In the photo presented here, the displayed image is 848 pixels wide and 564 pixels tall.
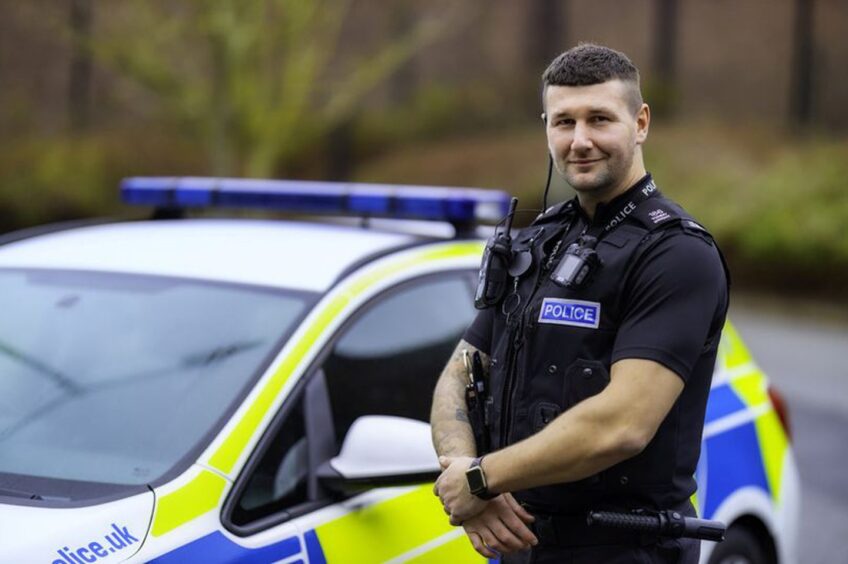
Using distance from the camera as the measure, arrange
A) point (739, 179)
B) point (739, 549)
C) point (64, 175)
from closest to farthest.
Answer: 1. point (739, 549)
2. point (739, 179)
3. point (64, 175)

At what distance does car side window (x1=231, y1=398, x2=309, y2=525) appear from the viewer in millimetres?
2422

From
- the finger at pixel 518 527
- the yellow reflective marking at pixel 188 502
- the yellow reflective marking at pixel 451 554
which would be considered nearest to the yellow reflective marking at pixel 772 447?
the yellow reflective marking at pixel 451 554

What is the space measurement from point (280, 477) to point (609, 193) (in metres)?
0.96

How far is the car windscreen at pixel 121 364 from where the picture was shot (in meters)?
2.48

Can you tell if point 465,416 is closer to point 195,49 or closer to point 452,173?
point 195,49

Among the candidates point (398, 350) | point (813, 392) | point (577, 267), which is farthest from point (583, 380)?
point (813, 392)

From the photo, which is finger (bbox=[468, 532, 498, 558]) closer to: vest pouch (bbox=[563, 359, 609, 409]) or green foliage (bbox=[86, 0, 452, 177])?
vest pouch (bbox=[563, 359, 609, 409])

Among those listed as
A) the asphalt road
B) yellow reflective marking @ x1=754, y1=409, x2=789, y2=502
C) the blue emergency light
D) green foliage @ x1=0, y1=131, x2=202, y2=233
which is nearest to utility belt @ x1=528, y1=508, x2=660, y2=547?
the blue emergency light

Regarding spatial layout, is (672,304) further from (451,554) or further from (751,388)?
(751,388)

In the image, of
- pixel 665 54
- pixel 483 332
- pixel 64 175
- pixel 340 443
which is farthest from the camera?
pixel 665 54

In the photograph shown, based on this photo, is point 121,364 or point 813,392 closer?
point 121,364

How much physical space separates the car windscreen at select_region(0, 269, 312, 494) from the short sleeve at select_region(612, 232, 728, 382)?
0.95m

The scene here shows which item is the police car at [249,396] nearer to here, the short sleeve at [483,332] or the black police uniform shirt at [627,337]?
the short sleeve at [483,332]

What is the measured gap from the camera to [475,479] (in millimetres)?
2064
